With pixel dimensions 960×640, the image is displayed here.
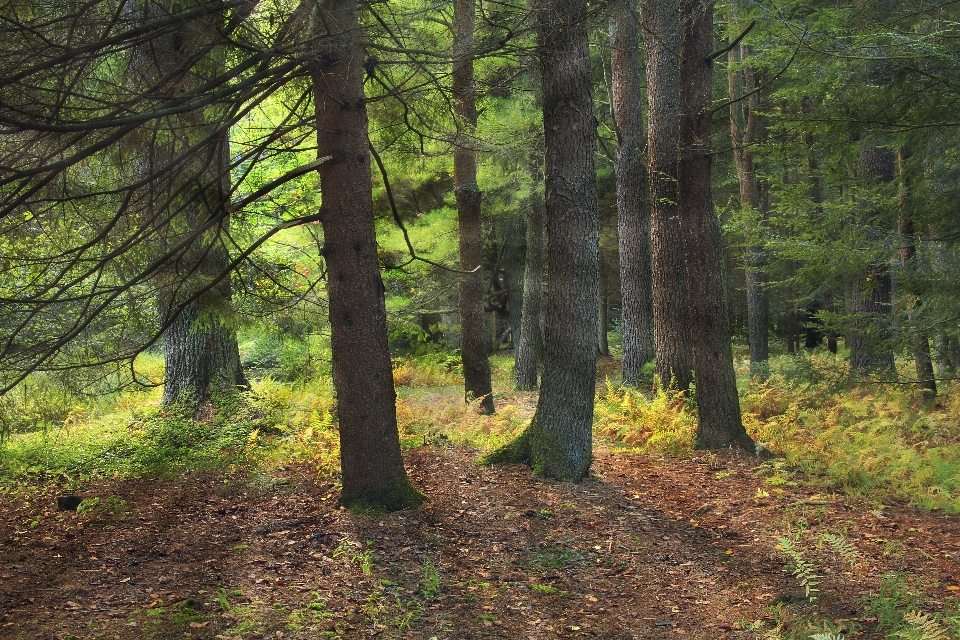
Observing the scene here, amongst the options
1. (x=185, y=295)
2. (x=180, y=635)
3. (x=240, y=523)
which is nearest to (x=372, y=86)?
(x=185, y=295)

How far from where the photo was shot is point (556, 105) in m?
7.11

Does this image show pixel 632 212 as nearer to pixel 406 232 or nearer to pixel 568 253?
pixel 406 232

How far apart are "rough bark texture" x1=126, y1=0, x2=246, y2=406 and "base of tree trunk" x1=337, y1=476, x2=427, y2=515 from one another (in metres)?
2.17

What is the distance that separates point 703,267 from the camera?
852 centimetres

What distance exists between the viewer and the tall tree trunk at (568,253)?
7.04 meters

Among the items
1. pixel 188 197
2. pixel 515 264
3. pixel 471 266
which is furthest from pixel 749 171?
pixel 188 197

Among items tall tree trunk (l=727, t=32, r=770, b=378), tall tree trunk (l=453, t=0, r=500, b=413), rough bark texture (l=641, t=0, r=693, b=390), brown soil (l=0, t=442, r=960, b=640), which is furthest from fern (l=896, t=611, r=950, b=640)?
tall tree trunk (l=727, t=32, r=770, b=378)

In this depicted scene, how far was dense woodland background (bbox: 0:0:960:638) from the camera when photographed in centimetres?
531

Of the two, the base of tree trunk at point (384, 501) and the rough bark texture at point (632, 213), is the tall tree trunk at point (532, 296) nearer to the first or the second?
the rough bark texture at point (632, 213)

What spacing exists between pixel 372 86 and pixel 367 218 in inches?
76.1

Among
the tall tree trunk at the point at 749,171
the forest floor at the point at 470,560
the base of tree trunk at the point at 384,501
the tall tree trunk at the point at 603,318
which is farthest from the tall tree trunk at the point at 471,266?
the tall tree trunk at the point at 603,318

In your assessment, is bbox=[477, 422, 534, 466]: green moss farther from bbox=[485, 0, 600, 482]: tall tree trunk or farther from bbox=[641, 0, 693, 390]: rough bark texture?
bbox=[641, 0, 693, 390]: rough bark texture

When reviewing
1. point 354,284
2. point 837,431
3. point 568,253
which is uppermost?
point 568,253

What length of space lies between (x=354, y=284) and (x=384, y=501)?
1925mm
